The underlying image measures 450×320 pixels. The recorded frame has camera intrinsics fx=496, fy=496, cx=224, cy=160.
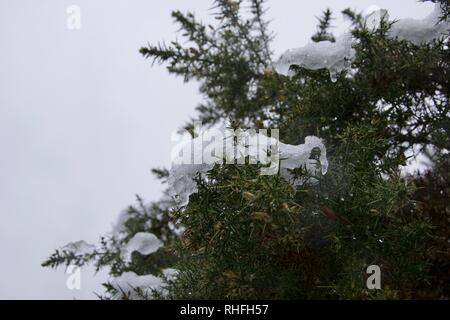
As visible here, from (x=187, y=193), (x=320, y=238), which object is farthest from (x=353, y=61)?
(x=187, y=193)

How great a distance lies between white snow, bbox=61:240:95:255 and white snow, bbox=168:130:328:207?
155 cm

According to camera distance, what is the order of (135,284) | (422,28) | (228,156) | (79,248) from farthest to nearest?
(79,248) < (135,284) < (422,28) < (228,156)

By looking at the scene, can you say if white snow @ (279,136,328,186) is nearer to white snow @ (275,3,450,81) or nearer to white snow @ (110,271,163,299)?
white snow @ (275,3,450,81)

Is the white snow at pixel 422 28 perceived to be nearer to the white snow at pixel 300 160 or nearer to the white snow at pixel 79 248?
the white snow at pixel 300 160

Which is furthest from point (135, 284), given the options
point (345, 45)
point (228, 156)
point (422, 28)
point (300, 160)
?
point (422, 28)

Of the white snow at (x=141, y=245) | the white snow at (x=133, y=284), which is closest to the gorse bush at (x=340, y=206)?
the white snow at (x=133, y=284)

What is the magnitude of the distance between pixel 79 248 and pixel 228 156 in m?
1.86

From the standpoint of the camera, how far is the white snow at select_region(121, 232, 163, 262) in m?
3.68

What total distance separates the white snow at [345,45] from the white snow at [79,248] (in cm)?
185

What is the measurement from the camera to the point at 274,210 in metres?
2.03

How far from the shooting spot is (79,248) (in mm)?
3559

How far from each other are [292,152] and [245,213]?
0.36m

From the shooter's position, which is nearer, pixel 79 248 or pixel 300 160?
pixel 300 160

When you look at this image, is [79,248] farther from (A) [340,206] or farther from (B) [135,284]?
(A) [340,206]
